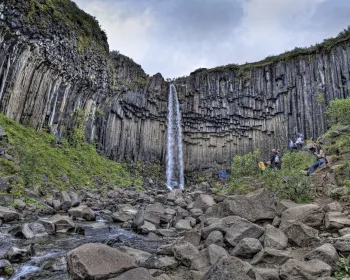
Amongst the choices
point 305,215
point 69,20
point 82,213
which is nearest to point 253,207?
point 305,215

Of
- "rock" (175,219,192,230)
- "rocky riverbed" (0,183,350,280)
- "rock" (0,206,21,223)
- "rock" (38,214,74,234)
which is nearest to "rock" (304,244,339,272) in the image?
"rocky riverbed" (0,183,350,280)

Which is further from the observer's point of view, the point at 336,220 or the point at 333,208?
the point at 333,208

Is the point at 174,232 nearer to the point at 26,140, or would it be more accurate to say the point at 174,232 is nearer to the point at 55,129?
the point at 26,140

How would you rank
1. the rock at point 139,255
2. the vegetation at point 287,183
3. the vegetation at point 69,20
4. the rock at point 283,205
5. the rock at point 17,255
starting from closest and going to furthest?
the rock at point 17,255 < the rock at point 139,255 < the rock at point 283,205 < the vegetation at point 287,183 < the vegetation at point 69,20

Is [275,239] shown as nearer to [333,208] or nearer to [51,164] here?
[333,208]

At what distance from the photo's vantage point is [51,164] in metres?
16.7

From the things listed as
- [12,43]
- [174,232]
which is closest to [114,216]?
[174,232]

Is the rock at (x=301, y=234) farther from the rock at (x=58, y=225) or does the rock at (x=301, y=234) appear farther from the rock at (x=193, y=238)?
the rock at (x=58, y=225)

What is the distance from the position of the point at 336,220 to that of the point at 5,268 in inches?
249

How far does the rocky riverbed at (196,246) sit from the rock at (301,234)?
0.06 ft

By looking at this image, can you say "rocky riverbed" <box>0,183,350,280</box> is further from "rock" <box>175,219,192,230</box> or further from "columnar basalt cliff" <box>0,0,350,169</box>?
"columnar basalt cliff" <box>0,0,350,169</box>

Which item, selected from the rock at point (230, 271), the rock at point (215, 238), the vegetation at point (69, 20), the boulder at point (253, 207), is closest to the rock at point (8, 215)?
the rock at point (215, 238)

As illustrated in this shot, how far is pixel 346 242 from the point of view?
4.93m

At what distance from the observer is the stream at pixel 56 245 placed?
5.17 m
